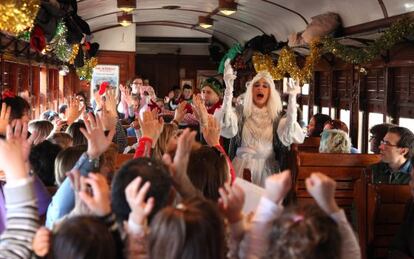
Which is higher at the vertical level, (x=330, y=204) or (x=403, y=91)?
(x=403, y=91)

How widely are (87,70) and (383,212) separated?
40.1 feet

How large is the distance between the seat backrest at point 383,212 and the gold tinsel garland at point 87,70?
11741 mm

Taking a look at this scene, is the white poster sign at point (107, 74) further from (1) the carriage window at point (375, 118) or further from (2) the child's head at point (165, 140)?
(2) the child's head at point (165, 140)

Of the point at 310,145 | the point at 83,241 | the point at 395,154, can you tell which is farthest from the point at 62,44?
the point at 83,241

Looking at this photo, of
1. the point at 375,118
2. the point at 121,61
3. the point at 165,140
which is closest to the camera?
the point at 165,140

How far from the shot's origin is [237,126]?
17.4 feet

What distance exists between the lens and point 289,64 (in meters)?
12.2

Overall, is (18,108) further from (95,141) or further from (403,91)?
(403,91)

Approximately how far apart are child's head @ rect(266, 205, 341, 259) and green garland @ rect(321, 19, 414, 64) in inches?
208

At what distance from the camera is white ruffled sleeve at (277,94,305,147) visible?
16.9ft

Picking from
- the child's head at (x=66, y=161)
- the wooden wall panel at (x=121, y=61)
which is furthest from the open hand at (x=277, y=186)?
the wooden wall panel at (x=121, y=61)

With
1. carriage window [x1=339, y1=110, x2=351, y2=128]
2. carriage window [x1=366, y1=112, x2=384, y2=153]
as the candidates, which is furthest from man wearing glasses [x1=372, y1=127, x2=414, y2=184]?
carriage window [x1=339, y1=110, x2=351, y2=128]

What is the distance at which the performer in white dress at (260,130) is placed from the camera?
5.23m

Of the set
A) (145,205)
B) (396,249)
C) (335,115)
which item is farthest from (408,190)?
(335,115)
